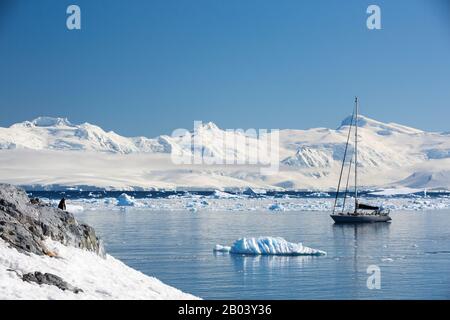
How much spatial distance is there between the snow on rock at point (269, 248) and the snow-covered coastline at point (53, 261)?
1690 cm

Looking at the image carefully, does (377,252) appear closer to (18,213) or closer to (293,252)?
(293,252)

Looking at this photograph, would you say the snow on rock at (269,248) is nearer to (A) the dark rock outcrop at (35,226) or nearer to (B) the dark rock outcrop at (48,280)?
(A) the dark rock outcrop at (35,226)

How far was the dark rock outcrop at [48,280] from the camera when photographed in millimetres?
14078

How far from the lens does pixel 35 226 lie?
1722 cm

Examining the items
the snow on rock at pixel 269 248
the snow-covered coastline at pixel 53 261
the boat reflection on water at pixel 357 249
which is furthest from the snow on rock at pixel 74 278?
the snow on rock at pixel 269 248

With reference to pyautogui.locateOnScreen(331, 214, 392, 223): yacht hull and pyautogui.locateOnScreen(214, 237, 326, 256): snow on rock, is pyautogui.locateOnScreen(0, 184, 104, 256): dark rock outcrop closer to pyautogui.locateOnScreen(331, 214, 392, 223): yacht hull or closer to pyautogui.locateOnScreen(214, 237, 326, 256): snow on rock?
pyautogui.locateOnScreen(214, 237, 326, 256): snow on rock

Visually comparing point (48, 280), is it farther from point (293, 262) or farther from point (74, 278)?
point (293, 262)

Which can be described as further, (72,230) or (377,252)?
(377,252)

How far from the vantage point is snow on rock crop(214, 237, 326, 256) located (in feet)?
117

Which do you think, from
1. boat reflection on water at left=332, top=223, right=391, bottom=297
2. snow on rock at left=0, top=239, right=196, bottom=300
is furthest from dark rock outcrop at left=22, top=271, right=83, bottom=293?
boat reflection on water at left=332, top=223, right=391, bottom=297

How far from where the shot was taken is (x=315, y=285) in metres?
26.1

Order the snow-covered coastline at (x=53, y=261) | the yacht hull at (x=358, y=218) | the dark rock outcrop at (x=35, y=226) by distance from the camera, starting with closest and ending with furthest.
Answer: the snow-covered coastline at (x=53, y=261) < the dark rock outcrop at (x=35, y=226) < the yacht hull at (x=358, y=218)

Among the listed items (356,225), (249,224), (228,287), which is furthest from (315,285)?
(356,225)
